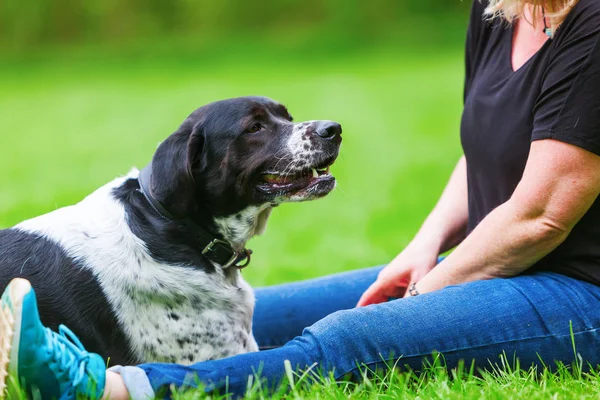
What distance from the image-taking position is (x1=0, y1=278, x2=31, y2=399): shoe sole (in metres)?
2.18

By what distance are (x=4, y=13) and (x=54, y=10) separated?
1292 mm

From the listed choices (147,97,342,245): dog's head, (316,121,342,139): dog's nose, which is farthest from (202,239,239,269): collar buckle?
(316,121,342,139): dog's nose

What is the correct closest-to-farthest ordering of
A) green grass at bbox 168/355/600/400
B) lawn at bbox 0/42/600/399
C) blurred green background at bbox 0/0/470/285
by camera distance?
green grass at bbox 168/355/600/400 → lawn at bbox 0/42/600/399 → blurred green background at bbox 0/0/470/285

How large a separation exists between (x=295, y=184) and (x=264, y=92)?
11006mm

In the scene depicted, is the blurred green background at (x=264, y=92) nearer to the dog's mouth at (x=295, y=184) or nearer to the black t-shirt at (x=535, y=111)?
the dog's mouth at (x=295, y=184)

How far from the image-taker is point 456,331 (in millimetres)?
2578

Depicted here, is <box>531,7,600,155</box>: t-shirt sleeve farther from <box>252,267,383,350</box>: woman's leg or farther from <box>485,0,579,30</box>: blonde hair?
<box>252,267,383,350</box>: woman's leg

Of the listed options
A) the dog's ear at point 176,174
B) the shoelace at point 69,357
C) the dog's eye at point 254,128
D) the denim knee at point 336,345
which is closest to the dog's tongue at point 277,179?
the dog's eye at point 254,128

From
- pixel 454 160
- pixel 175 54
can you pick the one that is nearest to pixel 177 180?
pixel 454 160

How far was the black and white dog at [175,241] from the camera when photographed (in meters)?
2.75

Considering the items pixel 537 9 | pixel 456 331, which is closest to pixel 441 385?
pixel 456 331

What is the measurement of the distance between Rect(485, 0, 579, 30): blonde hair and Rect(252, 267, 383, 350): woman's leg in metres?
1.19

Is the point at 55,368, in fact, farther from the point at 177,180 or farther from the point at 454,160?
the point at 454,160

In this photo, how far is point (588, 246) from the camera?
2.70m
